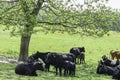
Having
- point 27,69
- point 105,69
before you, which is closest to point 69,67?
point 27,69

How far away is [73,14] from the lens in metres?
29.0

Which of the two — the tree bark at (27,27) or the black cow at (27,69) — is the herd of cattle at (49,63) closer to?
the black cow at (27,69)

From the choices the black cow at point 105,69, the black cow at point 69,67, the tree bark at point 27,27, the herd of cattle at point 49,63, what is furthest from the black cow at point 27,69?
the black cow at point 105,69

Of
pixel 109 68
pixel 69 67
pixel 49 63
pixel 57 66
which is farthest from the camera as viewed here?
pixel 109 68

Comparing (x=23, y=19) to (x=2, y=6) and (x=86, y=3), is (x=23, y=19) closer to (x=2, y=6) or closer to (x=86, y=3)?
(x=2, y=6)

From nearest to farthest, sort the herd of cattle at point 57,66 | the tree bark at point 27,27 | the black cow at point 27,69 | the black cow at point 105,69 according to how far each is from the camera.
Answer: the black cow at point 27,69
the herd of cattle at point 57,66
the black cow at point 105,69
the tree bark at point 27,27

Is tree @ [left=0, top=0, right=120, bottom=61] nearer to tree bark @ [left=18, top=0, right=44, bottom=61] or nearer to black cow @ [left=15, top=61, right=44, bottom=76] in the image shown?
tree bark @ [left=18, top=0, right=44, bottom=61]

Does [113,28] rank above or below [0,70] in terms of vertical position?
above

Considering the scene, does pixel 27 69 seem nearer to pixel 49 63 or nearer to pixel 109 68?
pixel 49 63

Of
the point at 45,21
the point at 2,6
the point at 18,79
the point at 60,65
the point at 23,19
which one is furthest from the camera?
the point at 45,21

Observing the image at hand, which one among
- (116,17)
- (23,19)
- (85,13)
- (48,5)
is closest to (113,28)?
(116,17)

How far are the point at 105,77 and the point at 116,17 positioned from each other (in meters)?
8.02

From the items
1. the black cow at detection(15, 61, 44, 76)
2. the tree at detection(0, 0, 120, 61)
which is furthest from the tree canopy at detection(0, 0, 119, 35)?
the black cow at detection(15, 61, 44, 76)

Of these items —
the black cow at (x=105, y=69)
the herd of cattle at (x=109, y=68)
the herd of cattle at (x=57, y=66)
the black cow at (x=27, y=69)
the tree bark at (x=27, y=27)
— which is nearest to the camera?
the black cow at (x=27, y=69)
